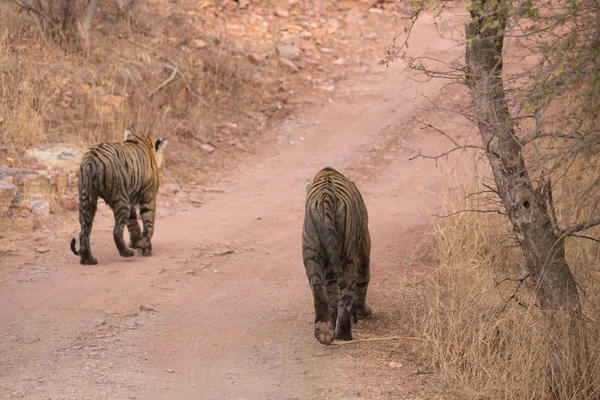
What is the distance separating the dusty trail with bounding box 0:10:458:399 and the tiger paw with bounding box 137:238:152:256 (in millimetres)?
158

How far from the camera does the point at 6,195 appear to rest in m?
10.8

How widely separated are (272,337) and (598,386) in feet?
8.70

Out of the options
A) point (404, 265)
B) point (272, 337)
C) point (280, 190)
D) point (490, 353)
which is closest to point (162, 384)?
point (272, 337)

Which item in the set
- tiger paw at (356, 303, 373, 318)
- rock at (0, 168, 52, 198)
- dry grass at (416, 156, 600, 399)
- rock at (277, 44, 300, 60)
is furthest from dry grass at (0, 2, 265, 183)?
dry grass at (416, 156, 600, 399)

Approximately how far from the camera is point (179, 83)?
16.0 meters

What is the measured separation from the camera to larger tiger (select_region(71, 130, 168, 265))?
30.0 feet

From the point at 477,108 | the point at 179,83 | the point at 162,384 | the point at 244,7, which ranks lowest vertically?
the point at 162,384

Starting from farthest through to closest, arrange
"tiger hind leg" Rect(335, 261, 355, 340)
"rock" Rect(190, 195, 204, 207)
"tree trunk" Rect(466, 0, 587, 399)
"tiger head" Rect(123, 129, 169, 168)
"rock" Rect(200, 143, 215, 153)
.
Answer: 1. "rock" Rect(200, 143, 215, 153)
2. "rock" Rect(190, 195, 204, 207)
3. "tiger head" Rect(123, 129, 169, 168)
4. "tiger hind leg" Rect(335, 261, 355, 340)
5. "tree trunk" Rect(466, 0, 587, 399)

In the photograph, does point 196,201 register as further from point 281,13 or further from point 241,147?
point 281,13

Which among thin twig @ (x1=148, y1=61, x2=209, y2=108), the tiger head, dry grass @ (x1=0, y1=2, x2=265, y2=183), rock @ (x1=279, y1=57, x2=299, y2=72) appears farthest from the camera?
rock @ (x1=279, y1=57, x2=299, y2=72)

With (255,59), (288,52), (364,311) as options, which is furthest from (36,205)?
(288,52)

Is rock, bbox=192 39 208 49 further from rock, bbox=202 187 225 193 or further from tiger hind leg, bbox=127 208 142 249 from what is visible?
tiger hind leg, bbox=127 208 142 249

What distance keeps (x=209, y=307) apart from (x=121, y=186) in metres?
2.35

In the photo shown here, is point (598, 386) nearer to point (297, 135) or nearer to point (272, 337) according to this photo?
point (272, 337)
